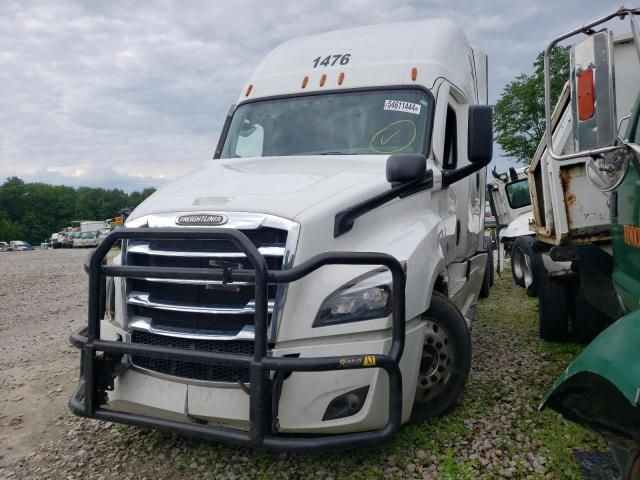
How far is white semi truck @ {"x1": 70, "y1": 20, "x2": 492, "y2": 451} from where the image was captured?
9.23 ft

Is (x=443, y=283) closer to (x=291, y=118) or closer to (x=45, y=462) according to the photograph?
(x=291, y=118)

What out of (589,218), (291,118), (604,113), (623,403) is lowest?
(623,403)

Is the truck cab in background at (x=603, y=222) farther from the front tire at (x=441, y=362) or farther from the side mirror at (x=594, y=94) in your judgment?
the front tire at (x=441, y=362)

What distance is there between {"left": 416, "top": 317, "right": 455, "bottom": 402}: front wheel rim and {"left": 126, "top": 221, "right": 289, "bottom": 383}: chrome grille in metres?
1.33

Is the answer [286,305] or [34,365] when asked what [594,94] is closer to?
[286,305]

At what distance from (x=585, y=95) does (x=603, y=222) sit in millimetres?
2342

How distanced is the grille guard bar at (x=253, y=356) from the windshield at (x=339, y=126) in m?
1.73

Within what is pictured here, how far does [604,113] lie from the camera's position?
233 centimetres

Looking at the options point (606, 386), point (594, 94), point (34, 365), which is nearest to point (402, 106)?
point (594, 94)

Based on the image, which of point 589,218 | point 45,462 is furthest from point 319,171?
point 45,462

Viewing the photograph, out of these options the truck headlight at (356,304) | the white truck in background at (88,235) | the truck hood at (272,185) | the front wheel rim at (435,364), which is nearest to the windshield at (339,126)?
the truck hood at (272,185)

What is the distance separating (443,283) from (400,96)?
62.5 inches

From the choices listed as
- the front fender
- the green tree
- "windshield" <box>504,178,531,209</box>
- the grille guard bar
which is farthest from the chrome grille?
the green tree

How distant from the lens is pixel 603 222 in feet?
14.4
